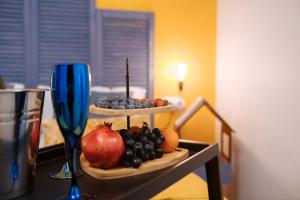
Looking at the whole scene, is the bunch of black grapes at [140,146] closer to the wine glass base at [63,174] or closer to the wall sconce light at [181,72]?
the wine glass base at [63,174]

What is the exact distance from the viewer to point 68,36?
2.91 meters

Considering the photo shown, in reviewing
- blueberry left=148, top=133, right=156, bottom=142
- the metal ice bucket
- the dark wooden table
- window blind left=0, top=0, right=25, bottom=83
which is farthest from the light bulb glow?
the metal ice bucket

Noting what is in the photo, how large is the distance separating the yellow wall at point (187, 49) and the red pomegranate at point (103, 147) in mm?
2502

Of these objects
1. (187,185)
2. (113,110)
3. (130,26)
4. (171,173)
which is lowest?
(187,185)

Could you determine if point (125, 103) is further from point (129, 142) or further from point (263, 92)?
point (263, 92)

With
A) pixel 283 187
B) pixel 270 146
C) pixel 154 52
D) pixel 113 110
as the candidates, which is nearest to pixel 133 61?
pixel 154 52

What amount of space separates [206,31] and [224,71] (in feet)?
1.75

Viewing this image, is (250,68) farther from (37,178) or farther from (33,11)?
(37,178)

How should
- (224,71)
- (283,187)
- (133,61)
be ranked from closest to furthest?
(283,187), (133,61), (224,71)

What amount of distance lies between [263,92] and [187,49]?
1123mm

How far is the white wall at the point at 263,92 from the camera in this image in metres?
2.28

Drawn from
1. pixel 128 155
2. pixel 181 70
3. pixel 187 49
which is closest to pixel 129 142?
pixel 128 155

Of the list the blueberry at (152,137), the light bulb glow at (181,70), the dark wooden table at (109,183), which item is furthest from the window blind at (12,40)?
the blueberry at (152,137)

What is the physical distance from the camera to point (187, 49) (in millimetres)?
3428
